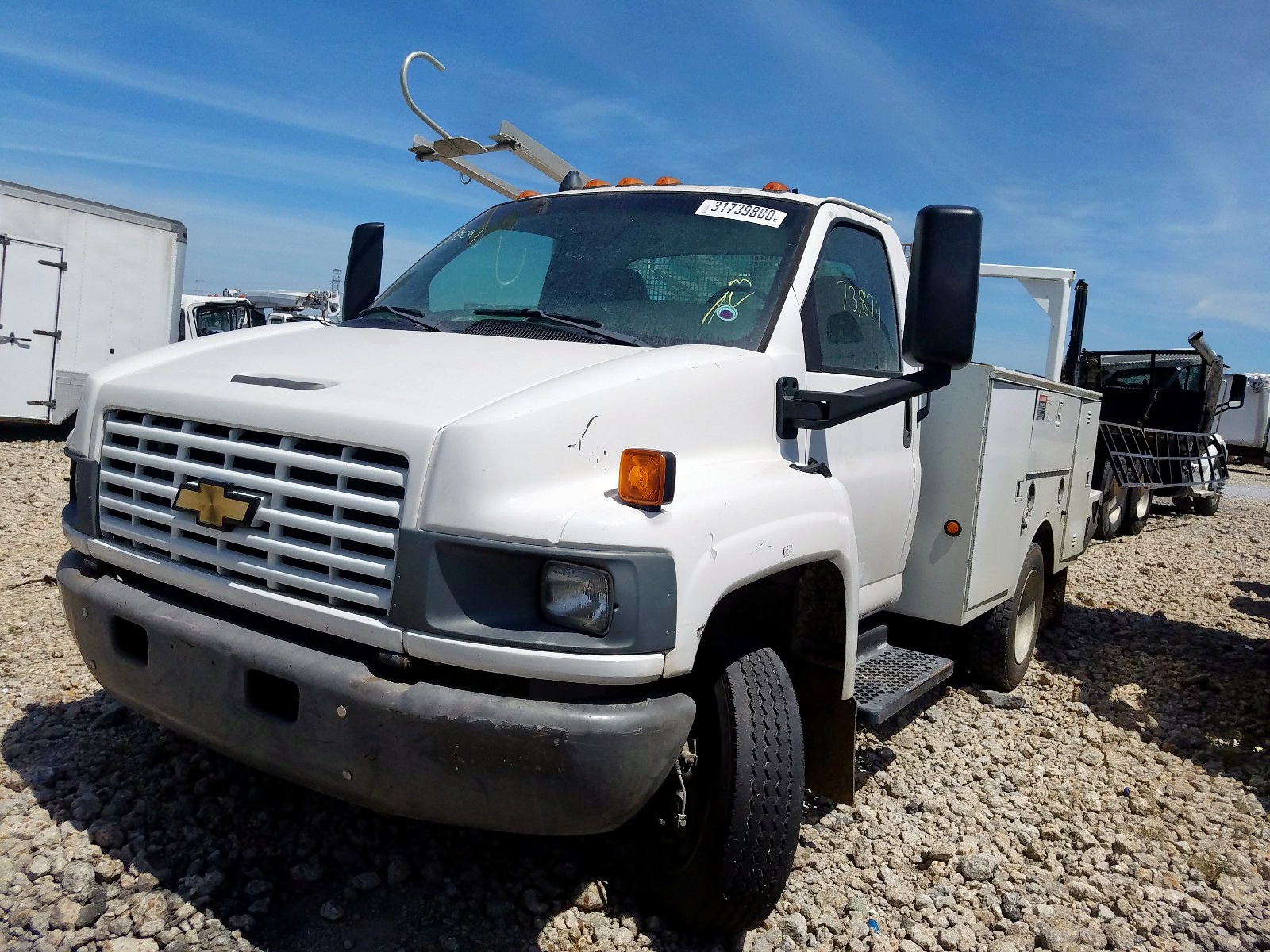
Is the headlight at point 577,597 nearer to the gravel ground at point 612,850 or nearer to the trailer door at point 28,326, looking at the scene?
the gravel ground at point 612,850

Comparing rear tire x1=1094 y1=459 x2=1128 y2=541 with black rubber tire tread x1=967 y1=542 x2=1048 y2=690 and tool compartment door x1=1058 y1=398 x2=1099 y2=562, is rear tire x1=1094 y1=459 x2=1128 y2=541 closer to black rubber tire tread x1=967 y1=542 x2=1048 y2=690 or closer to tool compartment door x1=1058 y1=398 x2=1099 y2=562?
tool compartment door x1=1058 y1=398 x2=1099 y2=562

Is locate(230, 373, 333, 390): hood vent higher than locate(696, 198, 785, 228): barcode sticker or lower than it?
lower

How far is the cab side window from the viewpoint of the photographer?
335 cm

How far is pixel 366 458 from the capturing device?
2.35 m

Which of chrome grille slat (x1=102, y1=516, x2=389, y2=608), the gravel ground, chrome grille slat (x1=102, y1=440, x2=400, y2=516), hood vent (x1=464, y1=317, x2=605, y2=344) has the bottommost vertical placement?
the gravel ground

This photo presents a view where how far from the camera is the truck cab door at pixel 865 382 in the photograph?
3.36 meters

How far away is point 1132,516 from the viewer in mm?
13680

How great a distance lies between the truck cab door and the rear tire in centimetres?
956

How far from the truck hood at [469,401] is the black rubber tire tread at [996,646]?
2.86 meters

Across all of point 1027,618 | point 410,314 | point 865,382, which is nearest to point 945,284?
point 865,382

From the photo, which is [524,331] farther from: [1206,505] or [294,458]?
[1206,505]

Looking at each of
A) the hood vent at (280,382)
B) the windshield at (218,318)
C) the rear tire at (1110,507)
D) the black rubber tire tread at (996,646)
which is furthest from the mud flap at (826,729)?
the windshield at (218,318)

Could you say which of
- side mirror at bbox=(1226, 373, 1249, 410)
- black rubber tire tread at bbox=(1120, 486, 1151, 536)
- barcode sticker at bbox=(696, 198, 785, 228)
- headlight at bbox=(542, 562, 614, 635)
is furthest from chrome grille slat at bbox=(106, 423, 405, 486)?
side mirror at bbox=(1226, 373, 1249, 410)

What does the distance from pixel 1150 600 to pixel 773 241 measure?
22.5ft
